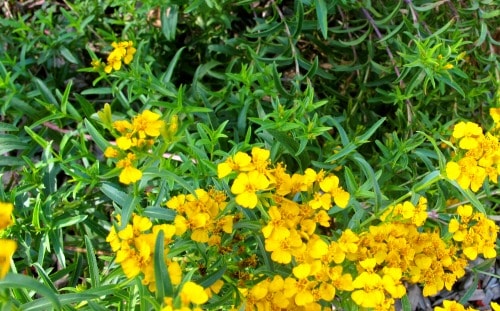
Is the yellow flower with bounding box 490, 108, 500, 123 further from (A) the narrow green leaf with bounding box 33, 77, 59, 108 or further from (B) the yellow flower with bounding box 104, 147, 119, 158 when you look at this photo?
(A) the narrow green leaf with bounding box 33, 77, 59, 108

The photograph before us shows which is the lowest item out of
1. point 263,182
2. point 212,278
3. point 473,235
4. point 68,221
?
point 68,221

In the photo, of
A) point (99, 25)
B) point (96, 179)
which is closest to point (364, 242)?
point (96, 179)

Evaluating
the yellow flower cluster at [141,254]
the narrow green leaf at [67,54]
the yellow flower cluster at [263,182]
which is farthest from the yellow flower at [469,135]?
the narrow green leaf at [67,54]

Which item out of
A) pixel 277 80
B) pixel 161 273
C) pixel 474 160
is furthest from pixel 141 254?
pixel 277 80

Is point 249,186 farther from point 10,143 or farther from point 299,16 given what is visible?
point 10,143

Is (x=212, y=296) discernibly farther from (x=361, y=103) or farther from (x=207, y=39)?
(x=207, y=39)

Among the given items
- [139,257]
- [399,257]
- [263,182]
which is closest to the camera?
[139,257]

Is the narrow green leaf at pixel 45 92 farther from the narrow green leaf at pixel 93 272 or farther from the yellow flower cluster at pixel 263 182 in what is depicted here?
the yellow flower cluster at pixel 263 182
